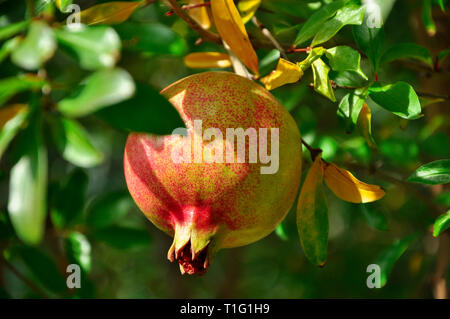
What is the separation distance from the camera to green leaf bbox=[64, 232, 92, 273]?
1.20m

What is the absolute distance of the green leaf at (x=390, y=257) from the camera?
112 centimetres

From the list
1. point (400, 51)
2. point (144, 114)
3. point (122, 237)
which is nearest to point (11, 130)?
point (144, 114)

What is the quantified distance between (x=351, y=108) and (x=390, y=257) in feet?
1.47

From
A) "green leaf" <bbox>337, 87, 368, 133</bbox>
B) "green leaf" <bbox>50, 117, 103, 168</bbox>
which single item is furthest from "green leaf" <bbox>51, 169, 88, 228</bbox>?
"green leaf" <bbox>337, 87, 368, 133</bbox>

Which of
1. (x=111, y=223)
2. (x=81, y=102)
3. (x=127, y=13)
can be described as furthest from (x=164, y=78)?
(x=81, y=102)

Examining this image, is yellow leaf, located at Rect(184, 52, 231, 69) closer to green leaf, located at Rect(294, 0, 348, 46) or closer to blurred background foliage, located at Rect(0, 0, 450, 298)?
blurred background foliage, located at Rect(0, 0, 450, 298)

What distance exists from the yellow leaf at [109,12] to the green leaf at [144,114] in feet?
1.04

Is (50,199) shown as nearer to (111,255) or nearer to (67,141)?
(67,141)

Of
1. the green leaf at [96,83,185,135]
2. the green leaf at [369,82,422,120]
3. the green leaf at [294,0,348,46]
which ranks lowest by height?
the green leaf at [369,82,422,120]

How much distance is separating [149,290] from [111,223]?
52.5 inches

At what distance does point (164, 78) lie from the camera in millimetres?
2332

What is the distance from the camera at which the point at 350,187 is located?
0.90 m

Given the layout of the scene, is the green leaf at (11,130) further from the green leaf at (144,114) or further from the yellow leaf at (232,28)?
the yellow leaf at (232,28)

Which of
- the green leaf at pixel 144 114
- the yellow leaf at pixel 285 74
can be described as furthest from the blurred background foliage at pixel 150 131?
the yellow leaf at pixel 285 74
